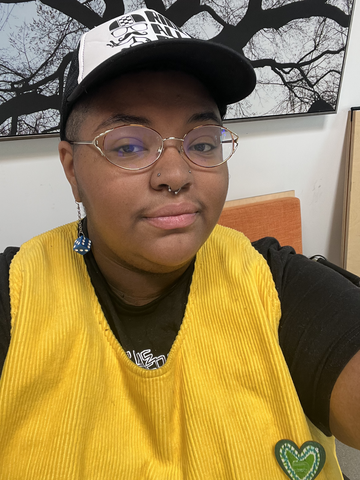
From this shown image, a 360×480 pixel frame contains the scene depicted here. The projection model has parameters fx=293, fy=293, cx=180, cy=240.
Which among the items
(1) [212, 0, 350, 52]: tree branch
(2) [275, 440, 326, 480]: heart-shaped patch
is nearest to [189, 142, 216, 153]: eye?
(2) [275, 440, 326, 480]: heart-shaped patch

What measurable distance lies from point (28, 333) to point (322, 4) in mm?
1880

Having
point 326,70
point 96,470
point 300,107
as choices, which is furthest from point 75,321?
point 326,70

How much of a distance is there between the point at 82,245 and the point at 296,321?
1.81 feet

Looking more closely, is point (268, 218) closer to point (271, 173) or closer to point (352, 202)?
point (271, 173)

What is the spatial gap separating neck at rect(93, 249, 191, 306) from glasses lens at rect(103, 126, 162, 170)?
25 centimetres

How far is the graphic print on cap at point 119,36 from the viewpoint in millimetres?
608

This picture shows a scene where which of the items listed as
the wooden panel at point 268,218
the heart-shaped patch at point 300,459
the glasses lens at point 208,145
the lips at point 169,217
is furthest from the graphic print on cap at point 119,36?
the wooden panel at point 268,218

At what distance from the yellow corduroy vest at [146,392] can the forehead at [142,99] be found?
37 cm

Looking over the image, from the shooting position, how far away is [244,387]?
0.64 m

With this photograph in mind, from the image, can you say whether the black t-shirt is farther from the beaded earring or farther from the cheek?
the cheek

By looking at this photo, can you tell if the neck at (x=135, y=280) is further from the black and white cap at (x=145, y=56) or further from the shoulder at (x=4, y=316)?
the black and white cap at (x=145, y=56)

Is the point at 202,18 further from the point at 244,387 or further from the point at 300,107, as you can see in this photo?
the point at 244,387

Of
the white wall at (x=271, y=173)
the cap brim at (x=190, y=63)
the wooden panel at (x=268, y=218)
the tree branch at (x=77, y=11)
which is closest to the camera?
the cap brim at (x=190, y=63)

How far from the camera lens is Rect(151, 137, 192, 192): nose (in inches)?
23.4
